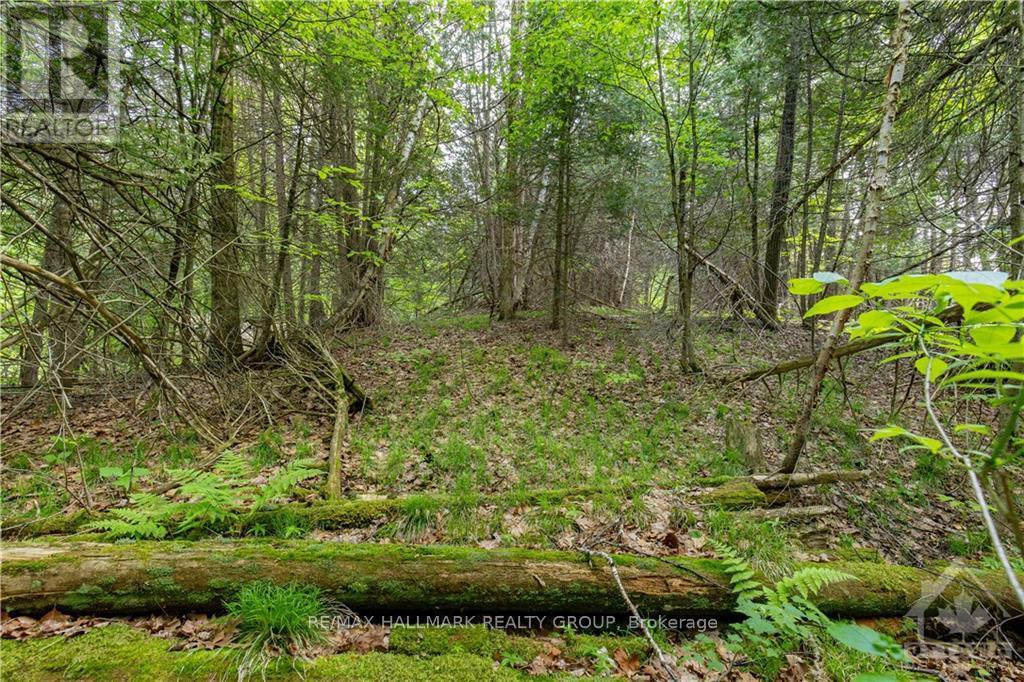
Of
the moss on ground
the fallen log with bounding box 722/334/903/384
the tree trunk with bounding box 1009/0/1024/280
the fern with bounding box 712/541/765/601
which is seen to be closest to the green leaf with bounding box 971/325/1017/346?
the fern with bounding box 712/541/765/601

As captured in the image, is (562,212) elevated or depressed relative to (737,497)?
elevated

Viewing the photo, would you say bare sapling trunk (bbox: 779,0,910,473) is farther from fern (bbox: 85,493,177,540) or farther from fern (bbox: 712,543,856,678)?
fern (bbox: 85,493,177,540)

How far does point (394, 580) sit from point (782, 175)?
7328mm

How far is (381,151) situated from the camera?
875 cm

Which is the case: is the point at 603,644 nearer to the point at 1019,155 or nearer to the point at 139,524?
the point at 139,524

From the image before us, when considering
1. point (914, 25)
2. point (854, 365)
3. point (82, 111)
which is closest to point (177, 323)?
point (82, 111)

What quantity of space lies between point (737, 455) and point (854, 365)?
3.35 metres

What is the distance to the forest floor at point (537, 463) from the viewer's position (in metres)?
2.61

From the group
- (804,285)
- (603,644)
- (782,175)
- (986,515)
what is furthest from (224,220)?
(782,175)

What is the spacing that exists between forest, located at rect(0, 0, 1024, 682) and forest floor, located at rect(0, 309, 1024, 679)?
44 mm

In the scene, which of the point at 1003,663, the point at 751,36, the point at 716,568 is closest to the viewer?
the point at 1003,663

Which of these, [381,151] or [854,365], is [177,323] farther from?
[854,365]

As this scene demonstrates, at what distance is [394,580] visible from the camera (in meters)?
2.87

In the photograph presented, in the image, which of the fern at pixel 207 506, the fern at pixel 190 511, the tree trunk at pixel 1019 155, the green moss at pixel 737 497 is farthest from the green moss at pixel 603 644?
the tree trunk at pixel 1019 155
